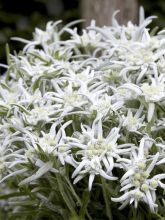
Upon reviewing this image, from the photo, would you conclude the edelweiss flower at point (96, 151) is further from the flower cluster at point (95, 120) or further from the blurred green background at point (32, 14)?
the blurred green background at point (32, 14)

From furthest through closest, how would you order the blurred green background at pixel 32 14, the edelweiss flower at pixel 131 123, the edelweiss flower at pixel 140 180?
the blurred green background at pixel 32 14 < the edelweiss flower at pixel 131 123 < the edelweiss flower at pixel 140 180

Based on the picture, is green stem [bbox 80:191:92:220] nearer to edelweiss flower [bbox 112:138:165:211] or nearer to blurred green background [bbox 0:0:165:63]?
edelweiss flower [bbox 112:138:165:211]

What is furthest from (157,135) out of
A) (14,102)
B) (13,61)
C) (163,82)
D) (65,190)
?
(13,61)

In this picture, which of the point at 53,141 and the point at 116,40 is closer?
the point at 53,141

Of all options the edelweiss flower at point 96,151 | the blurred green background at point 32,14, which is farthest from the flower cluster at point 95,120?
the blurred green background at point 32,14

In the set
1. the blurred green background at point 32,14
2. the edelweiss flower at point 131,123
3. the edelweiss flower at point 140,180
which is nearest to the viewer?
the edelweiss flower at point 140,180

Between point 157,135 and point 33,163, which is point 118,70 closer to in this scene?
point 157,135
